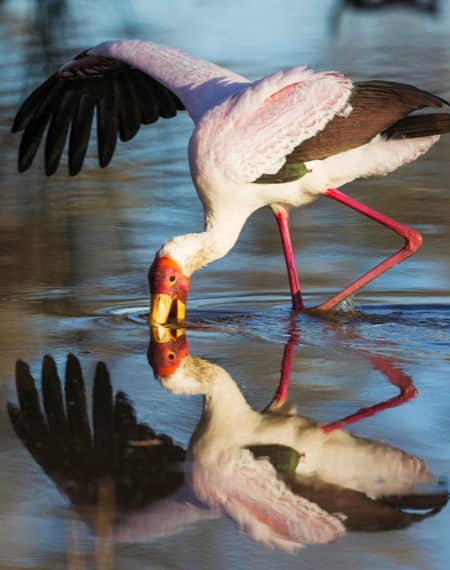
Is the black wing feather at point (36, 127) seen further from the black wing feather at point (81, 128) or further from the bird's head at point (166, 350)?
the bird's head at point (166, 350)

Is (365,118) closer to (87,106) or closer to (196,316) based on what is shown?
(196,316)

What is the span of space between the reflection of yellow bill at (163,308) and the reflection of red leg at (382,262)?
0.66m

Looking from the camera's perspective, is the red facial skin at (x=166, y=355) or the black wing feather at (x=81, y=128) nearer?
the red facial skin at (x=166, y=355)

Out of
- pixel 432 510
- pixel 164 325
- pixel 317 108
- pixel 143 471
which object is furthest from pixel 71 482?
pixel 317 108

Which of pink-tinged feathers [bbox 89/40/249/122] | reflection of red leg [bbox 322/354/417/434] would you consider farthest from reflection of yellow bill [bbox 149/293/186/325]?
reflection of red leg [bbox 322/354/417/434]

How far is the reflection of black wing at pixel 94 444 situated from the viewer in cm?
445

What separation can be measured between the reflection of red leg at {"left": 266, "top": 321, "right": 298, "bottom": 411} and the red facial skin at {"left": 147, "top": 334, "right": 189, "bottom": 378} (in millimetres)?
425

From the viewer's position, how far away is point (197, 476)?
14.9 ft

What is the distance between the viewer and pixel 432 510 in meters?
4.19

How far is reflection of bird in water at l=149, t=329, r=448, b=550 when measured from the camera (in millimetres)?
4145

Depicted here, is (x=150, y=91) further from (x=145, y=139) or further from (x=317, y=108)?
(x=145, y=139)

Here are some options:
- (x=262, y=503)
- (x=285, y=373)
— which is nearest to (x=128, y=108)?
(x=285, y=373)

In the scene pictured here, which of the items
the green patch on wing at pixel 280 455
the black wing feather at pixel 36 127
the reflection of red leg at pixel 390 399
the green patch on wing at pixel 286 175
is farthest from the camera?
the black wing feather at pixel 36 127

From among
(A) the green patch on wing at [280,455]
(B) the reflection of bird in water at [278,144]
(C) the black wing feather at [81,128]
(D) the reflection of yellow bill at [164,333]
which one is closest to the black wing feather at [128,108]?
(C) the black wing feather at [81,128]
